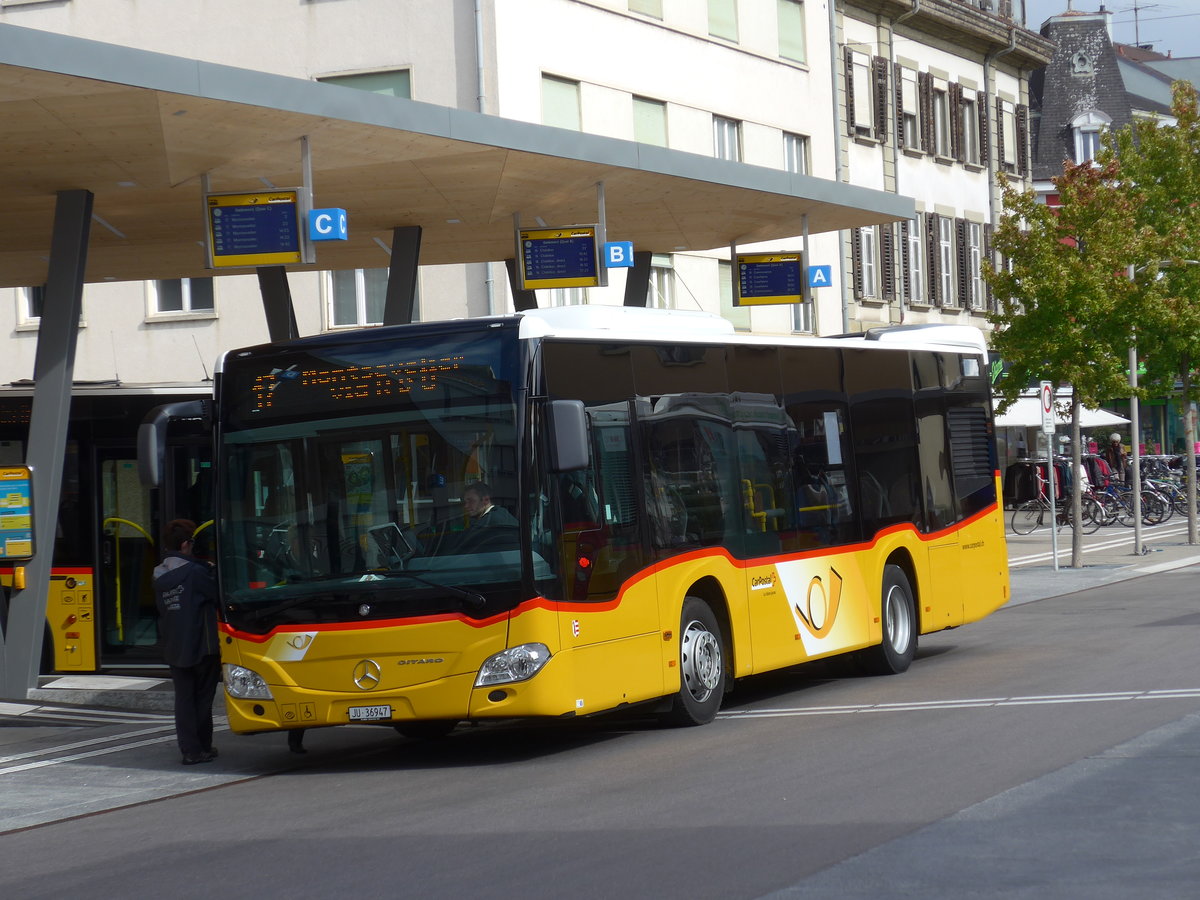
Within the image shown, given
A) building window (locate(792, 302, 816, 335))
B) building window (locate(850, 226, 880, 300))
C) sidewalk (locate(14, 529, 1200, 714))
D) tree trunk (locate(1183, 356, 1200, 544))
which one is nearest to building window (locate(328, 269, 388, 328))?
building window (locate(792, 302, 816, 335))

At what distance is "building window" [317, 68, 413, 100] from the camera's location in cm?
3147

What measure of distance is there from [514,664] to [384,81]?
22269 mm

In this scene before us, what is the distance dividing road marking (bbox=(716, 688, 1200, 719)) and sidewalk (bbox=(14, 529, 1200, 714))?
17.5ft

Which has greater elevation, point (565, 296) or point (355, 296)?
point (355, 296)

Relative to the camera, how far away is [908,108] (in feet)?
148

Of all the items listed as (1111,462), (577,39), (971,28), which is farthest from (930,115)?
(577,39)

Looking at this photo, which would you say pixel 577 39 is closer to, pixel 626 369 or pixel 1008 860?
pixel 626 369

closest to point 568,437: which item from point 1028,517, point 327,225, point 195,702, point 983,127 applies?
point 195,702

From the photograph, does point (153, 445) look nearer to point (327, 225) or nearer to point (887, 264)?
point (327, 225)

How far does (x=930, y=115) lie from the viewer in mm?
46000

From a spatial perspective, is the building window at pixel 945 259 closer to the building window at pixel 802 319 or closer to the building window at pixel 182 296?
the building window at pixel 802 319

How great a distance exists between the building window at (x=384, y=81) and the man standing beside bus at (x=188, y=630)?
788 inches

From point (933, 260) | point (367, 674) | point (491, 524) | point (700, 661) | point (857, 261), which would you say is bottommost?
point (700, 661)

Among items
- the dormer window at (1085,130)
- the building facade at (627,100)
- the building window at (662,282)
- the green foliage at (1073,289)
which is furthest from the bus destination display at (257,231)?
the dormer window at (1085,130)
